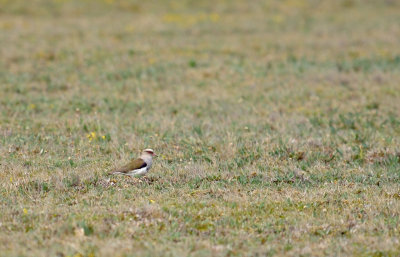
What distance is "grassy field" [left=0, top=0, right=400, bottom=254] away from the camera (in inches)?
324

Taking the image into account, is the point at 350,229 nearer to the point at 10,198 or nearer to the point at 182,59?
the point at 10,198

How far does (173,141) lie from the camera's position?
526 inches

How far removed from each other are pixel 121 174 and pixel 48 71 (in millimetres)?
11850

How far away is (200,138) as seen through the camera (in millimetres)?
13539

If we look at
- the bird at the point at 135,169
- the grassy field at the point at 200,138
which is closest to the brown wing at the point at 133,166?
the bird at the point at 135,169

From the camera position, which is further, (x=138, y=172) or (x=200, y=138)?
(x=200, y=138)

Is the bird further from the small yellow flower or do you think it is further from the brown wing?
the small yellow flower

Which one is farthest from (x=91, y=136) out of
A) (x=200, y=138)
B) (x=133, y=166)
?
(x=133, y=166)

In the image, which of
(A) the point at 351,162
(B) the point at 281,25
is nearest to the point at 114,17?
(B) the point at 281,25

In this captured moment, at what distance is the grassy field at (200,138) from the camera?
8.22m

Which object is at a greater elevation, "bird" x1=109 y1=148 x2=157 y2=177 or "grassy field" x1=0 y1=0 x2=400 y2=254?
"bird" x1=109 y1=148 x2=157 y2=177

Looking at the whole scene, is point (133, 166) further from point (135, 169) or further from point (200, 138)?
point (200, 138)


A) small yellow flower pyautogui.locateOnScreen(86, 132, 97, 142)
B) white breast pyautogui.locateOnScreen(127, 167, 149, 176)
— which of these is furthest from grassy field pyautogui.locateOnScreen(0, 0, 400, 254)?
white breast pyautogui.locateOnScreen(127, 167, 149, 176)

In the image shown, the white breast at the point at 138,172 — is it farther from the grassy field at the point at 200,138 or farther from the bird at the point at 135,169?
the grassy field at the point at 200,138
